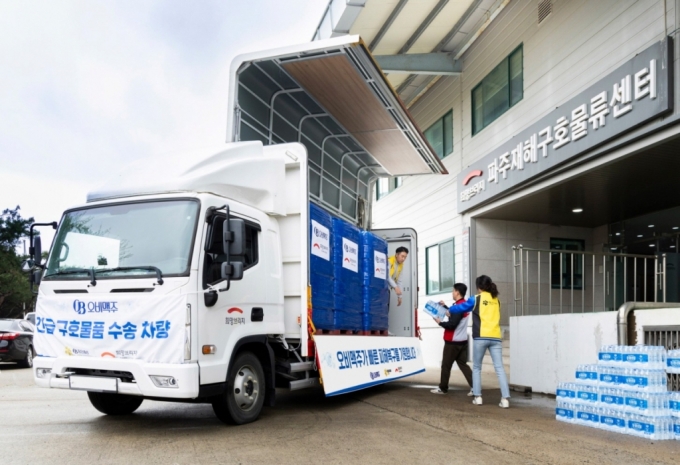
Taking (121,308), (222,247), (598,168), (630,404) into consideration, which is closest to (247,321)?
(222,247)

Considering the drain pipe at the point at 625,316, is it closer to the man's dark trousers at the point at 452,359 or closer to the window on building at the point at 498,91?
the man's dark trousers at the point at 452,359

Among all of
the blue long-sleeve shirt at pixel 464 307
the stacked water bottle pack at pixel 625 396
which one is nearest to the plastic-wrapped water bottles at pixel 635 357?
the stacked water bottle pack at pixel 625 396

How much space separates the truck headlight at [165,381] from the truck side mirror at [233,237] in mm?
1285

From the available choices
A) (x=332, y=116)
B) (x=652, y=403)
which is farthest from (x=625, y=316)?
(x=332, y=116)

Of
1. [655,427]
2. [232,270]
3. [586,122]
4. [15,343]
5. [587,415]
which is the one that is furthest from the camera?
[15,343]

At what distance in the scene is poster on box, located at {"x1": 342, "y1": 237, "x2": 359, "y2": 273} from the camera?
366 inches

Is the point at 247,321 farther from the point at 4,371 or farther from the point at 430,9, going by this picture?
the point at 4,371

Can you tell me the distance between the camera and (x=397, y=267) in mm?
11812

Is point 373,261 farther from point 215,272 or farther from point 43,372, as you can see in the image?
point 43,372

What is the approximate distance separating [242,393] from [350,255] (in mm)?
3136

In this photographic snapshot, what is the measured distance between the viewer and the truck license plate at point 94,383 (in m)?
6.21

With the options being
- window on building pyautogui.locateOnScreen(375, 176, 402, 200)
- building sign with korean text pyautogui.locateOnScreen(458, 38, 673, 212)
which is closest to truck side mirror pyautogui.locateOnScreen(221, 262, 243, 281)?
building sign with korean text pyautogui.locateOnScreen(458, 38, 673, 212)

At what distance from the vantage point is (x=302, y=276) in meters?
7.82

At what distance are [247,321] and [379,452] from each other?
2070mm
